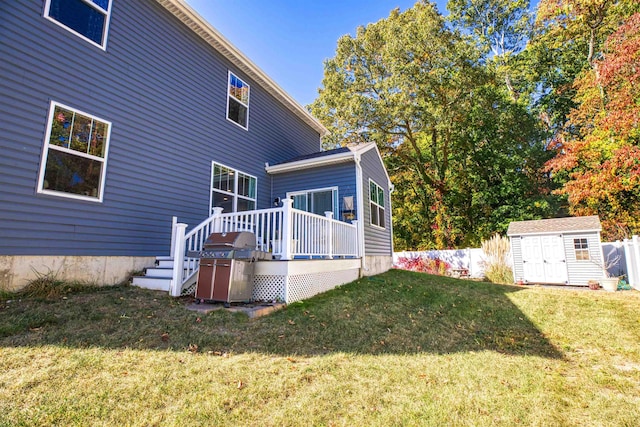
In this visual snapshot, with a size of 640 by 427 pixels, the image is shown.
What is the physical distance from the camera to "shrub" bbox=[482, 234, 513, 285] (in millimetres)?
12891

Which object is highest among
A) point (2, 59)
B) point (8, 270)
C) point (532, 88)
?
point (532, 88)

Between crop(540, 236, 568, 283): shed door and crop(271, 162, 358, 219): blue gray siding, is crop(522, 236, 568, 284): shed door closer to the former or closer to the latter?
crop(540, 236, 568, 283): shed door

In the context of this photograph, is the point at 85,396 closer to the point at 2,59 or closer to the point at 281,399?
the point at 281,399

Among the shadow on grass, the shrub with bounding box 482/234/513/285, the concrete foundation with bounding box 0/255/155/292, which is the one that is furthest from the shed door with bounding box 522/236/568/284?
the concrete foundation with bounding box 0/255/155/292

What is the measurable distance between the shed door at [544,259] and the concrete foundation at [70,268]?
1355cm

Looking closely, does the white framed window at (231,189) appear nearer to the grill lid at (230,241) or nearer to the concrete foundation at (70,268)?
the concrete foundation at (70,268)

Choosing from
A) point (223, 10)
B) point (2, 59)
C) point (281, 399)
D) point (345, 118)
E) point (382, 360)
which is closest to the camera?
point (281, 399)

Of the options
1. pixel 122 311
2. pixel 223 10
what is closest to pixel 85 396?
pixel 122 311

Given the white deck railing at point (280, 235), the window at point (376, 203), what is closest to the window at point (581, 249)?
the window at point (376, 203)

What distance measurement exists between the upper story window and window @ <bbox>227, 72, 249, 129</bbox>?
10.6 ft

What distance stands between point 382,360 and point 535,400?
4.77 ft

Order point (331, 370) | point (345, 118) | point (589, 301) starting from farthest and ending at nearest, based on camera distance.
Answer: point (345, 118) → point (589, 301) → point (331, 370)

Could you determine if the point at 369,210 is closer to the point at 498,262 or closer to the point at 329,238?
the point at 329,238

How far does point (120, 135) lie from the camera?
583 cm
